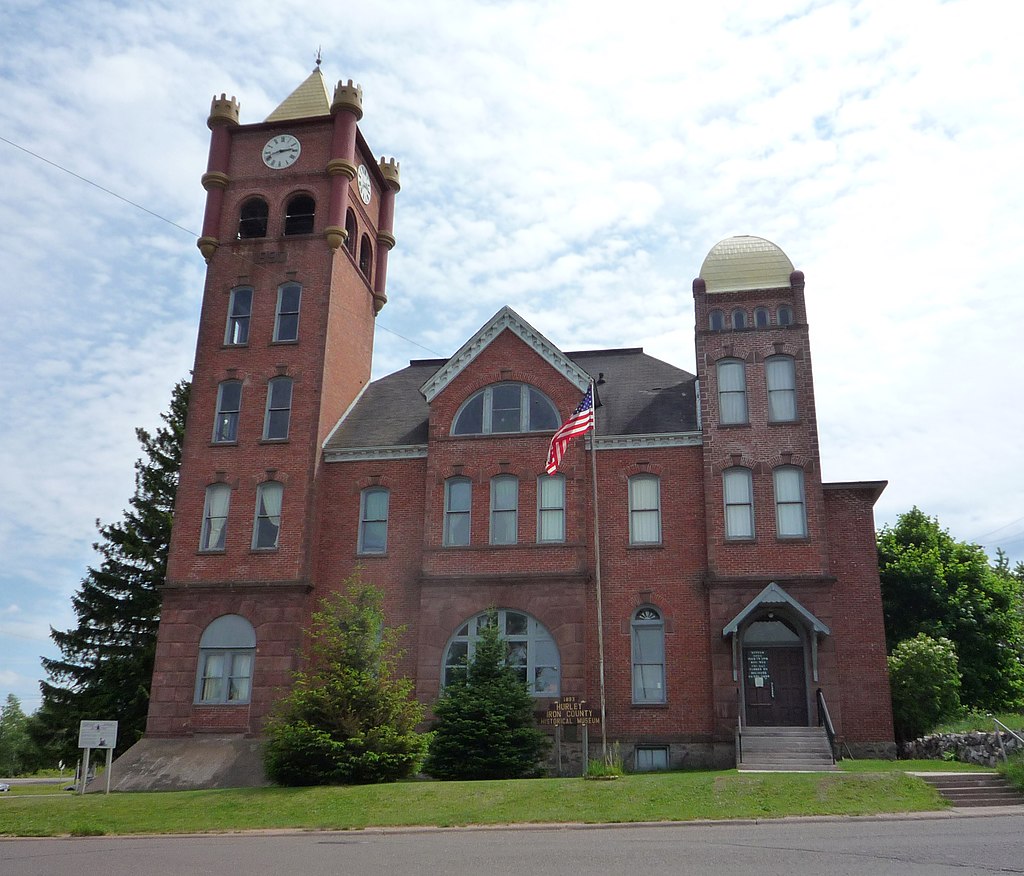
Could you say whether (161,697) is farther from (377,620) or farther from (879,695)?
(879,695)

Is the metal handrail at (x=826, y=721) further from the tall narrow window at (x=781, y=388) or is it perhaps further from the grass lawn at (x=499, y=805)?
the tall narrow window at (x=781, y=388)

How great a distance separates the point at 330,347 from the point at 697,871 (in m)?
24.1

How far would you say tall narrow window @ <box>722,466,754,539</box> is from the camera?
2958 cm

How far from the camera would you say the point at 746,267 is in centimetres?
3231

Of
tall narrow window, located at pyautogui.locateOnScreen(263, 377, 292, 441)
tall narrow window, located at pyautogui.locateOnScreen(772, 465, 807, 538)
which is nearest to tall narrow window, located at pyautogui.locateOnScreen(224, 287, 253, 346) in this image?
tall narrow window, located at pyautogui.locateOnScreen(263, 377, 292, 441)

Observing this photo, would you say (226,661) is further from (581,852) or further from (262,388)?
(581,852)

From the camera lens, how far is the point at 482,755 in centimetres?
2559

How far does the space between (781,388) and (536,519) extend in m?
8.41

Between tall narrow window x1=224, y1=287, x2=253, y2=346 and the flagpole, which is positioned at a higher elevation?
tall narrow window x1=224, y1=287, x2=253, y2=346

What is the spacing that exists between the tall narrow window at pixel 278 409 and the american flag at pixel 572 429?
31.6ft

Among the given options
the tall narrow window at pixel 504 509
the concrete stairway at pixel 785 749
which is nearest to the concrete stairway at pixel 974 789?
the concrete stairway at pixel 785 749

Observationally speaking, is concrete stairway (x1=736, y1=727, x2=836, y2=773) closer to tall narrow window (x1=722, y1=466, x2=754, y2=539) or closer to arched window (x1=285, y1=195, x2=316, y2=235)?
tall narrow window (x1=722, y1=466, x2=754, y2=539)

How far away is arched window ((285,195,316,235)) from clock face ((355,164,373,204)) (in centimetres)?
227

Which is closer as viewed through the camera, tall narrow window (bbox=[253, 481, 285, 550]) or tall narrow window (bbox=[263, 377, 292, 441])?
tall narrow window (bbox=[253, 481, 285, 550])
